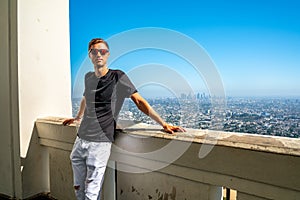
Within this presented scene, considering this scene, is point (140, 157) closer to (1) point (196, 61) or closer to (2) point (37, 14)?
(1) point (196, 61)

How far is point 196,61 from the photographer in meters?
1.44

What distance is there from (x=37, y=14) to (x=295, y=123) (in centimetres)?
218

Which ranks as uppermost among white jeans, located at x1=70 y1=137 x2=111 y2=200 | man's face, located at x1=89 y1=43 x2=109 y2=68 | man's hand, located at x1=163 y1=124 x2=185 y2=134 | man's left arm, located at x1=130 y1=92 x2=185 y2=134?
man's face, located at x1=89 y1=43 x2=109 y2=68

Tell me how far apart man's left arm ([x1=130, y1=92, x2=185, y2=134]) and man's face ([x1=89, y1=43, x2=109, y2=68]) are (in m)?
0.29

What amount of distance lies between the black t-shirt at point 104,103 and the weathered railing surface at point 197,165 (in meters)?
0.13

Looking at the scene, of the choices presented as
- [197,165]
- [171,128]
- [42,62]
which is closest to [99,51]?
[171,128]

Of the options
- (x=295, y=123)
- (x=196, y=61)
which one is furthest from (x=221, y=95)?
(x=295, y=123)

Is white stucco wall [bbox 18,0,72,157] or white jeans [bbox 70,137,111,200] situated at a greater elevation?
white stucco wall [bbox 18,0,72,157]

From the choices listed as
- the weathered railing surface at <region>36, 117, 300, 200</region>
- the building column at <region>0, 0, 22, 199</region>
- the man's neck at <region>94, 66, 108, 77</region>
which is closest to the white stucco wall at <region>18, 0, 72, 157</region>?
the building column at <region>0, 0, 22, 199</region>

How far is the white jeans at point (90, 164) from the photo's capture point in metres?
1.42

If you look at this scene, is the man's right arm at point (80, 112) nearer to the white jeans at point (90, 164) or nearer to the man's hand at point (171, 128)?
the white jeans at point (90, 164)

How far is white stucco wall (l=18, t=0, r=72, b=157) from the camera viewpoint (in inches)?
80.9

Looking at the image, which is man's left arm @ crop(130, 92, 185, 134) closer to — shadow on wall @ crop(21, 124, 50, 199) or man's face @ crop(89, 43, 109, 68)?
man's face @ crop(89, 43, 109, 68)

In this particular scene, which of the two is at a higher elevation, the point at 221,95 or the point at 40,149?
the point at 221,95
